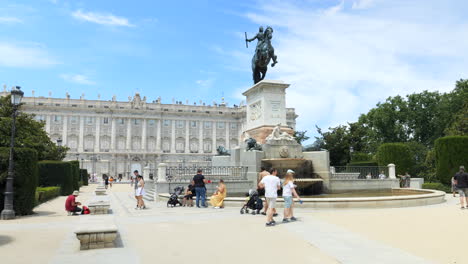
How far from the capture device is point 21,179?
12375 millimetres

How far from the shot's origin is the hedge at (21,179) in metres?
12.2

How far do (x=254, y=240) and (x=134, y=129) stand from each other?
94328mm

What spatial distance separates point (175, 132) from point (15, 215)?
89.9 metres

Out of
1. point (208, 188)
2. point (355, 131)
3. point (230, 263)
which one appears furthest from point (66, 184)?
point (355, 131)

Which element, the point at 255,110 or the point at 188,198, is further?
the point at 255,110

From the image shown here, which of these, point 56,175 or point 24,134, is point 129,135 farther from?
point 56,175

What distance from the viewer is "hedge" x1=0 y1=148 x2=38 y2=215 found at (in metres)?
12.2

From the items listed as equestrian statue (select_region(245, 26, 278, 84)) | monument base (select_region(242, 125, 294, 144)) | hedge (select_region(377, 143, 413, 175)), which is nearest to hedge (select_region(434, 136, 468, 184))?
hedge (select_region(377, 143, 413, 175))

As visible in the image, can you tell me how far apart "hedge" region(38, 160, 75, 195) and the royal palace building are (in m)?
62.7

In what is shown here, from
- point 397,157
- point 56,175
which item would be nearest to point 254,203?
point 56,175

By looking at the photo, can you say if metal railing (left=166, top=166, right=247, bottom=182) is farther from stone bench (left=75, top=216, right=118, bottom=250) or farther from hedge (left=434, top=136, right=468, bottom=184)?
hedge (left=434, top=136, right=468, bottom=184)

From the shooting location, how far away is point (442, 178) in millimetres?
25828

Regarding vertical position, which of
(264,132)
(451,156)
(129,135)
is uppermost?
(129,135)

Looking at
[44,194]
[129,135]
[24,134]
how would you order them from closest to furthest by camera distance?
[44,194] < [24,134] < [129,135]
